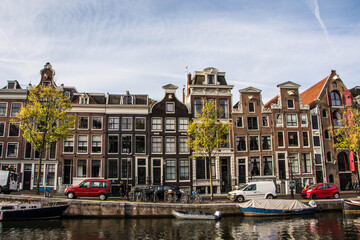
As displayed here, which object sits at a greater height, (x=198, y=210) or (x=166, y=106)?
(x=166, y=106)

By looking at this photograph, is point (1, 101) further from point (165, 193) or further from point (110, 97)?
point (165, 193)

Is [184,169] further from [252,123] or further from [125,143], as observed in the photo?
[252,123]

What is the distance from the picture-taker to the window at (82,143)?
39744mm

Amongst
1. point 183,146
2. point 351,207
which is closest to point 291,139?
point 351,207

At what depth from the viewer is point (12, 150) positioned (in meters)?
39.2

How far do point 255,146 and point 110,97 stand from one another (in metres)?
Result: 21.2

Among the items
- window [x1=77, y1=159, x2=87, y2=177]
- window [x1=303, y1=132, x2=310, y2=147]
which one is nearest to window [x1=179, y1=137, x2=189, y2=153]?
window [x1=77, y1=159, x2=87, y2=177]

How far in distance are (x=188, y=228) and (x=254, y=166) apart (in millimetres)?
20587

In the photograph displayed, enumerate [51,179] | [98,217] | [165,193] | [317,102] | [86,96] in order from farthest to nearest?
[317,102], [86,96], [51,179], [165,193], [98,217]

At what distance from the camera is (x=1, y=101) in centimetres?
4031

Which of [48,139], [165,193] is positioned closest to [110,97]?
[48,139]

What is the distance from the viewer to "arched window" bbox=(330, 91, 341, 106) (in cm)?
4512

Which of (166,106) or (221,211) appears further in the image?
(166,106)

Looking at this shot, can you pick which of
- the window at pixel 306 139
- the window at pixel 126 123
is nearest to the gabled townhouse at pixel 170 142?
the window at pixel 126 123
